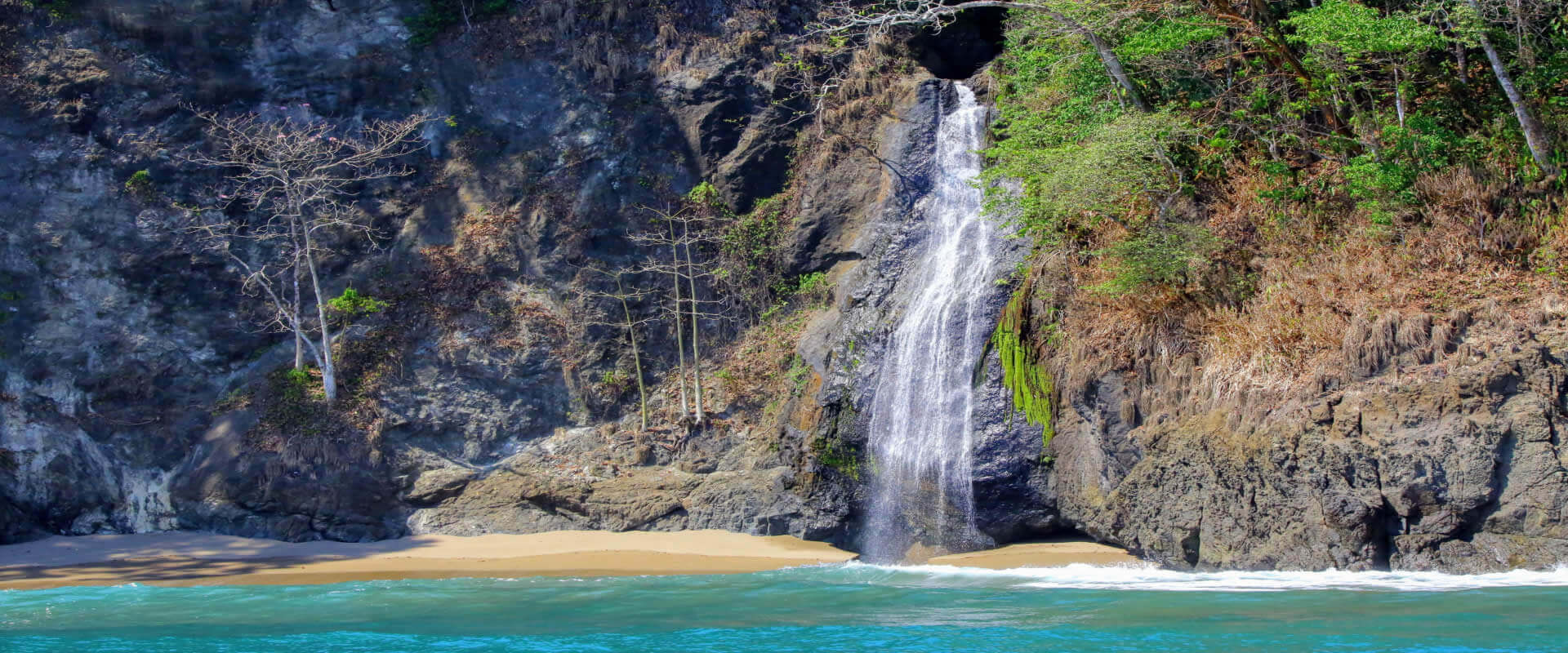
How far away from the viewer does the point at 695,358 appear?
1878 centimetres

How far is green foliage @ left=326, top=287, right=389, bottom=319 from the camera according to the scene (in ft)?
61.5

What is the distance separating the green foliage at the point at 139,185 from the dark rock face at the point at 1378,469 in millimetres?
18560

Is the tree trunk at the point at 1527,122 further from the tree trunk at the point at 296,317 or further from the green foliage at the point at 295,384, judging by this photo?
the green foliage at the point at 295,384

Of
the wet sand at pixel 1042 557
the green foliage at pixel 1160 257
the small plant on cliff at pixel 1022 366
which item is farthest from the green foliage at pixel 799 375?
the green foliage at pixel 1160 257

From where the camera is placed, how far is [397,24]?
75.7 ft

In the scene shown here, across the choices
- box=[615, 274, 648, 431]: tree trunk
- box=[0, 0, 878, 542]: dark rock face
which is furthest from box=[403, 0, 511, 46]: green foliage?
box=[615, 274, 648, 431]: tree trunk

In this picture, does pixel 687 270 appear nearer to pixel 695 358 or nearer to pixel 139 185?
pixel 695 358

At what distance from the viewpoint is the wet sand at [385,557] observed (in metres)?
14.0

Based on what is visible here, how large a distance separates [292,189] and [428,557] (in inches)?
312

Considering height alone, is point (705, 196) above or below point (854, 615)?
above

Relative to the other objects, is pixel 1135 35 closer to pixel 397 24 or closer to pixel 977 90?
pixel 977 90

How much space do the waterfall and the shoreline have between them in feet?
1.96

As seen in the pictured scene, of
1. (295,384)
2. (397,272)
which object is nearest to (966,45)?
(397,272)

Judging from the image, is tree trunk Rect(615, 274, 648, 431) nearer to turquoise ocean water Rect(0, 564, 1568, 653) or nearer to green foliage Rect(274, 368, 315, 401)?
green foliage Rect(274, 368, 315, 401)
